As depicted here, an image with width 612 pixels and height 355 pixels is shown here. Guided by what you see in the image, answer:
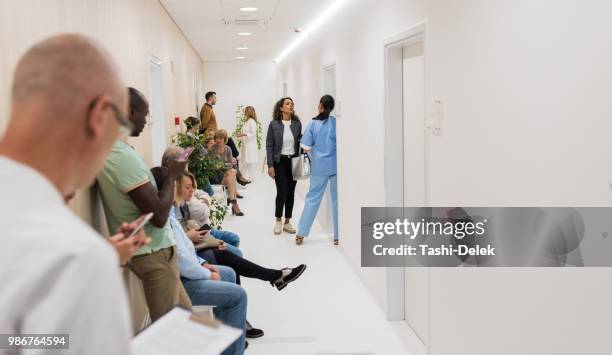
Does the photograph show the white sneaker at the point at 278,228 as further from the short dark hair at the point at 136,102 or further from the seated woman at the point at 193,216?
the short dark hair at the point at 136,102

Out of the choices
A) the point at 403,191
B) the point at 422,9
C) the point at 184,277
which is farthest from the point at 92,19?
the point at 403,191

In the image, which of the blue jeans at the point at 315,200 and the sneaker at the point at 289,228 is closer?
the blue jeans at the point at 315,200

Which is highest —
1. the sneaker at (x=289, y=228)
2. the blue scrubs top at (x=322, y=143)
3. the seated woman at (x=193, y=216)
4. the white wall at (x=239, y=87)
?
the white wall at (x=239, y=87)

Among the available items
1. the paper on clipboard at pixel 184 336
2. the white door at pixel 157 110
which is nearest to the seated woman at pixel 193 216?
the white door at pixel 157 110

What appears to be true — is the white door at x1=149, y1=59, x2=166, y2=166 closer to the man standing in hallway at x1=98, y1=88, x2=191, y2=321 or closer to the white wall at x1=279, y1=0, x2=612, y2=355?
the white wall at x1=279, y1=0, x2=612, y2=355

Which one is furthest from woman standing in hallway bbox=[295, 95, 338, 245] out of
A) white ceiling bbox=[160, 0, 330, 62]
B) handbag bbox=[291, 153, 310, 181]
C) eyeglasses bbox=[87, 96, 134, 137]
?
eyeglasses bbox=[87, 96, 134, 137]

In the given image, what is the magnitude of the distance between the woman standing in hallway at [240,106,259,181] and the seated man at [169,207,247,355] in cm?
726

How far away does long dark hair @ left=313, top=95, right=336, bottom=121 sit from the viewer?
20.8ft

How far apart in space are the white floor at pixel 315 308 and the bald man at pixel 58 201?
3.08m

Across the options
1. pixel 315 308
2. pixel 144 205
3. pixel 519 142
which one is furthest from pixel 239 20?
pixel 519 142

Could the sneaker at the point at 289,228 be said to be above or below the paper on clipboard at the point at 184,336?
below

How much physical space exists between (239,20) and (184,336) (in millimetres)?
7138

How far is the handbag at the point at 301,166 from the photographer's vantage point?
6.75 meters

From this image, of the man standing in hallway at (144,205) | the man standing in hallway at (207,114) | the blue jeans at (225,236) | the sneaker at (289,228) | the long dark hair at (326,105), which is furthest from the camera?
the man standing in hallway at (207,114)
